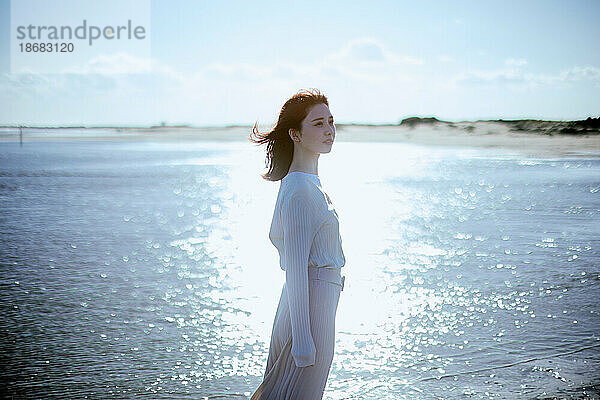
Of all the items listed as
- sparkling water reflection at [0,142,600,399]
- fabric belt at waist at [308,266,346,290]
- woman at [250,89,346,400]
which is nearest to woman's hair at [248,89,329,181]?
woman at [250,89,346,400]

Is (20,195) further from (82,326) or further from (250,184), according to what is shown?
(82,326)

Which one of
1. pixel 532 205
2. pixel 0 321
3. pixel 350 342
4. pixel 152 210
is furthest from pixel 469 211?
pixel 0 321

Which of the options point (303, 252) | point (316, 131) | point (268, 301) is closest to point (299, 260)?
A: point (303, 252)

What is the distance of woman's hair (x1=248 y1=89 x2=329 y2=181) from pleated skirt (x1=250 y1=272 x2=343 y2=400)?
51 centimetres

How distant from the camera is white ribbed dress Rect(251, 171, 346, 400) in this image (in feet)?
8.56

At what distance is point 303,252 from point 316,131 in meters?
0.51

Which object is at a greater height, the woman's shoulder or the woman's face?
the woman's face

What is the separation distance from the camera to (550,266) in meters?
7.89

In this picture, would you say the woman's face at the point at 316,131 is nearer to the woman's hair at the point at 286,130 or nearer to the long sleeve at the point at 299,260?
the woman's hair at the point at 286,130

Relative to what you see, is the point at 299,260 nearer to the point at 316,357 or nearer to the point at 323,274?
the point at 323,274

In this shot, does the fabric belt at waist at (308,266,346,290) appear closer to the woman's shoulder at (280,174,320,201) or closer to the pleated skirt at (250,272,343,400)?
the pleated skirt at (250,272,343,400)

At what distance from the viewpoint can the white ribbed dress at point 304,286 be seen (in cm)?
261

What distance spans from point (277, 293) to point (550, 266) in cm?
336

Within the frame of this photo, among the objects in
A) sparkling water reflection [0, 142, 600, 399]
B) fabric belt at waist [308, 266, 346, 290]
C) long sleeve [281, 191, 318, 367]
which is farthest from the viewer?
sparkling water reflection [0, 142, 600, 399]
